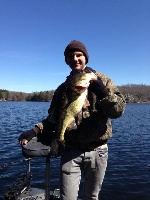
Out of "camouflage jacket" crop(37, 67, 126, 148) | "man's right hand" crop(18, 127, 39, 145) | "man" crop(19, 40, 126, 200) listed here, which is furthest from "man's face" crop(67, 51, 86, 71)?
"man's right hand" crop(18, 127, 39, 145)

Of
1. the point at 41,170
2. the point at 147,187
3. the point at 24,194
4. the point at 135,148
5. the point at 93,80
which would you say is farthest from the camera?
the point at 135,148

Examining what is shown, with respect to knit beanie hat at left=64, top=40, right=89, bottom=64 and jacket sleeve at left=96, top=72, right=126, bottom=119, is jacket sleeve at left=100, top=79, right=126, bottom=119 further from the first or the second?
knit beanie hat at left=64, top=40, right=89, bottom=64

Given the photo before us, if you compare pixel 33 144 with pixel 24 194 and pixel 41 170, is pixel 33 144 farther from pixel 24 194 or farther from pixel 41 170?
pixel 41 170

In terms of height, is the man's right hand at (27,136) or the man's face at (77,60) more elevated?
the man's face at (77,60)

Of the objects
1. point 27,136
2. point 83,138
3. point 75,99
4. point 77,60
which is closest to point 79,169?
point 83,138

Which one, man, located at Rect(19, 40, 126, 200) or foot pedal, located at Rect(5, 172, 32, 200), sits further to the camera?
foot pedal, located at Rect(5, 172, 32, 200)

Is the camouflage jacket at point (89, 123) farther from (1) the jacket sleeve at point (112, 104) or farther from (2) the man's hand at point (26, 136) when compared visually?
(2) the man's hand at point (26, 136)

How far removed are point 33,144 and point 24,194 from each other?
2.10 metres

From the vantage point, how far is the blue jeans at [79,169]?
4.12m

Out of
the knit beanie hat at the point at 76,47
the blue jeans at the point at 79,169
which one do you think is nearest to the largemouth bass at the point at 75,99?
the blue jeans at the point at 79,169

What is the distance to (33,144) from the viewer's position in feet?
15.2

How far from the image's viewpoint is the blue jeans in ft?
13.5

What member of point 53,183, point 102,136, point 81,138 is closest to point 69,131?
point 81,138

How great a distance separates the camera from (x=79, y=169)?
13.9ft
